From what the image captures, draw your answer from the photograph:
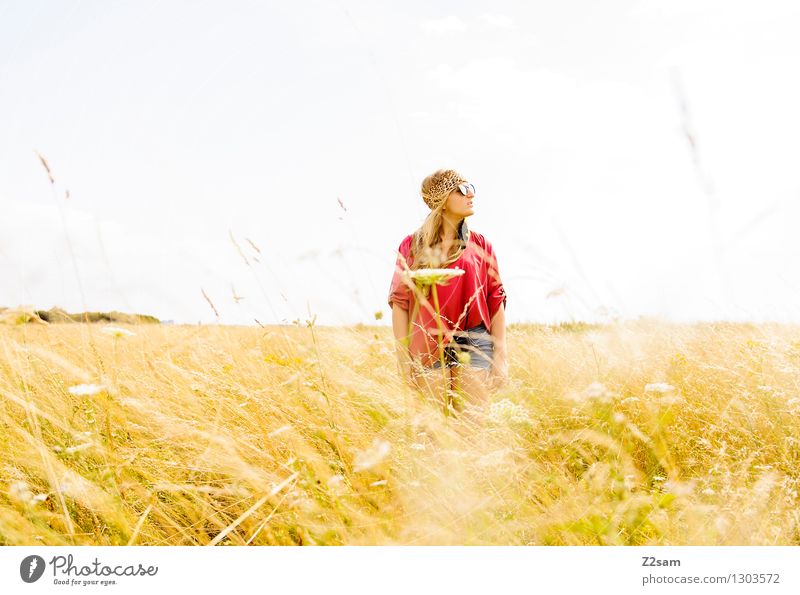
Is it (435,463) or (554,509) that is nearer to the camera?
(554,509)

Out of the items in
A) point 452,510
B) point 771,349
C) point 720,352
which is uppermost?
point 452,510

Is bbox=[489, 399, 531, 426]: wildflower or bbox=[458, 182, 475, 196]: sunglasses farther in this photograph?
bbox=[458, 182, 475, 196]: sunglasses

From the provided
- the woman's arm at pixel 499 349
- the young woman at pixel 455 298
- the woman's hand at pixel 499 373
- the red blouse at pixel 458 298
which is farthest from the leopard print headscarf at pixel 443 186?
the woman's hand at pixel 499 373

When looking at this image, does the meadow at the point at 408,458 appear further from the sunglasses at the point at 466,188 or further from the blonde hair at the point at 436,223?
the sunglasses at the point at 466,188

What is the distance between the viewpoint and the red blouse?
2572 millimetres

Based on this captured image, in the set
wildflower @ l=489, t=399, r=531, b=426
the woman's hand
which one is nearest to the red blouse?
the woman's hand

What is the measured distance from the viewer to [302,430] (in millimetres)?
2178

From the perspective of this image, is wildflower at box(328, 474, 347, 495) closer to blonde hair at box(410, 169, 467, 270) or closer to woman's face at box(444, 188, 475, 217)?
blonde hair at box(410, 169, 467, 270)

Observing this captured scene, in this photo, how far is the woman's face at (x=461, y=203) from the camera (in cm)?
253

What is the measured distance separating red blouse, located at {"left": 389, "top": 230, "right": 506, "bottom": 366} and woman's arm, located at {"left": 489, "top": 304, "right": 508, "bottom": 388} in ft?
0.10

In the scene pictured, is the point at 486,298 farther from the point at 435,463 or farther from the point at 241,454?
the point at 241,454

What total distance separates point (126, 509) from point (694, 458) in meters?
1.95

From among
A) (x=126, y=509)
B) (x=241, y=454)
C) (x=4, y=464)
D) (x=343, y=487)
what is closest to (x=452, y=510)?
(x=343, y=487)
